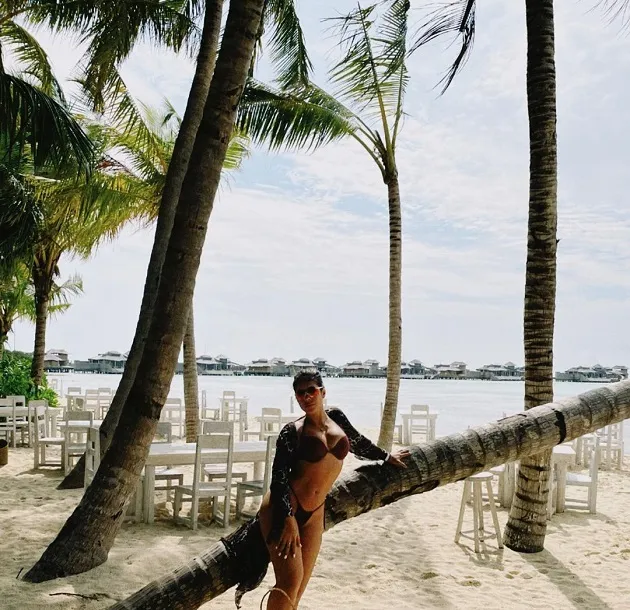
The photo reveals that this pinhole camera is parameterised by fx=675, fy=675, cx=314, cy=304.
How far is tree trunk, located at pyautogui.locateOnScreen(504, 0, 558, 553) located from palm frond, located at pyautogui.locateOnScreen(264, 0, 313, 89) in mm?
5459

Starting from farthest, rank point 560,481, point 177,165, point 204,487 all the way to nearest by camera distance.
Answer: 1. point 560,481
2. point 177,165
3. point 204,487

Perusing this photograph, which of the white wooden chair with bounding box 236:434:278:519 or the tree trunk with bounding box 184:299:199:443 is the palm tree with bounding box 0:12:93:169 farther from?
the tree trunk with bounding box 184:299:199:443

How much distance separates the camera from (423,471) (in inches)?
116

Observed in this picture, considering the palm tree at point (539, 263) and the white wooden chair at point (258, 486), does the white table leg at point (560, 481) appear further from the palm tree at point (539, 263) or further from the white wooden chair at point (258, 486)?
the white wooden chair at point (258, 486)

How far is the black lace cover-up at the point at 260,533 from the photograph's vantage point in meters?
2.93

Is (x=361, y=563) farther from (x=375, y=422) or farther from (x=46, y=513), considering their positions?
(x=375, y=422)

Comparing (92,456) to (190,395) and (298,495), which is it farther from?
(298,495)

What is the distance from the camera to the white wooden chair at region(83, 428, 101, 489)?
7.98m


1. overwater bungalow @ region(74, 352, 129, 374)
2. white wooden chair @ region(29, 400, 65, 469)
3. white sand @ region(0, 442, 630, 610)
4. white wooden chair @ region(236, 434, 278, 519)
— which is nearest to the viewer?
white sand @ region(0, 442, 630, 610)

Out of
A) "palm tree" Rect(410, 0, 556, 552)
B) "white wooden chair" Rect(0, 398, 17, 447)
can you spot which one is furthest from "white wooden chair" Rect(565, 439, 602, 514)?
"white wooden chair" Rect(0, 398, 17, 447)

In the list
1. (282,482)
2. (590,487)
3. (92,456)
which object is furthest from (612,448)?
(282,482)

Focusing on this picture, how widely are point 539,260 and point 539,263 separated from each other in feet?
0.10

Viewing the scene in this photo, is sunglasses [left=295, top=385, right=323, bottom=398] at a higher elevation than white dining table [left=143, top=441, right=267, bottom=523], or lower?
higher

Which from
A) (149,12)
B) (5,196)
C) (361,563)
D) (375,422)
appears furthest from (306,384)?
(375,422)
